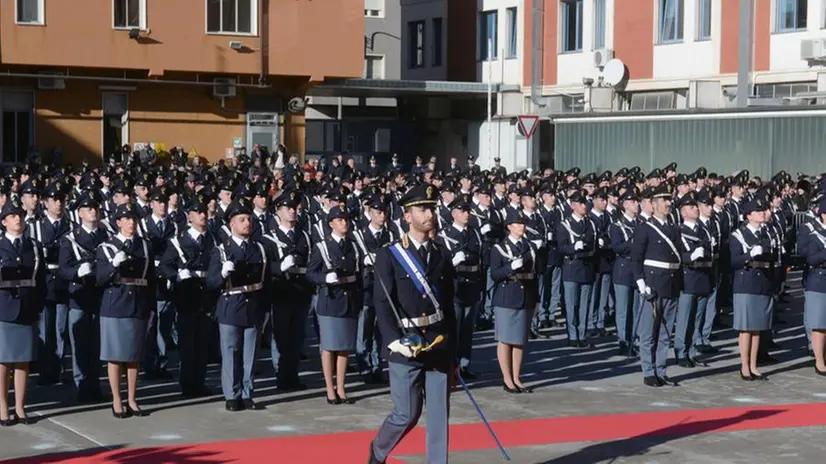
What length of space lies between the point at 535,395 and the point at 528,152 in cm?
2885

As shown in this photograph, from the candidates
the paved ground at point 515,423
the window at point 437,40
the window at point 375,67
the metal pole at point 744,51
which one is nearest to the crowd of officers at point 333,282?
the paved ground at point 515,423

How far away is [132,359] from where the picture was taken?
41.2ft

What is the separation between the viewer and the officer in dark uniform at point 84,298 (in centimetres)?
1309

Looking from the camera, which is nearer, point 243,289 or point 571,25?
point 243,289

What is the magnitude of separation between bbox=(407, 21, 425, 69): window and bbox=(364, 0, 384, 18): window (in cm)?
609

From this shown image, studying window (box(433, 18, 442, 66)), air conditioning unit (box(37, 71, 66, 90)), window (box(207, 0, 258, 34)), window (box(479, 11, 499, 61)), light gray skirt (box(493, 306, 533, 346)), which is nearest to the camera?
light gray skirt (box(493, 306, 533, 346))

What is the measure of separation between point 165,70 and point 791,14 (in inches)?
655

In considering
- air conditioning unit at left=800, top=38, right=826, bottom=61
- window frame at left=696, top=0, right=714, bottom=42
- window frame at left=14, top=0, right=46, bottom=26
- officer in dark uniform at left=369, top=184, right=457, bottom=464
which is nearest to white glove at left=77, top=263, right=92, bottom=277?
officer in dark uniform at left=369, top=184, right=457, bottom=464

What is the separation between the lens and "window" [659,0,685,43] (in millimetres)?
40281

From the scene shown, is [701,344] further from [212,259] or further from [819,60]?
[819,60]

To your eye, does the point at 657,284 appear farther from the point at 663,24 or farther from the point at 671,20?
the point at 663,24

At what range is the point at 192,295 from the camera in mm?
13867

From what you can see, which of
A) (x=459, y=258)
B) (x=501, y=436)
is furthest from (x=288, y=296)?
(x=501, y=436)

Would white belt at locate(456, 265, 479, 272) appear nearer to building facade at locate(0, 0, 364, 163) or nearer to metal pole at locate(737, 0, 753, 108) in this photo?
building facade at locate(0, 0, 364, 163)
